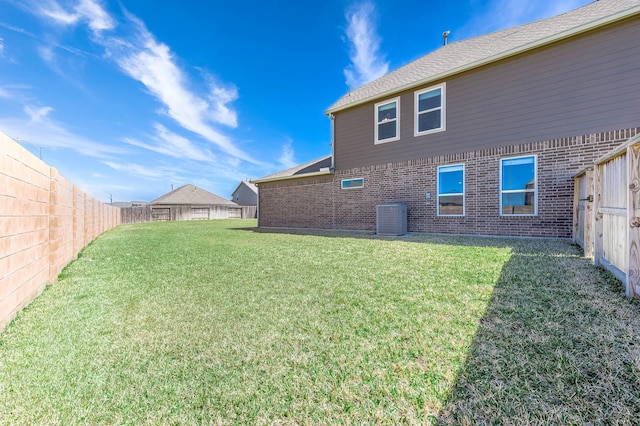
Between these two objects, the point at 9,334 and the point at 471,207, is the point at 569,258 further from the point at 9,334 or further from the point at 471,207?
the point at 9,334

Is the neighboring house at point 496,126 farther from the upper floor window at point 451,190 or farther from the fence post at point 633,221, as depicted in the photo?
the fence post at point 633,221

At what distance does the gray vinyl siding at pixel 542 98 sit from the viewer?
6191 millimetres

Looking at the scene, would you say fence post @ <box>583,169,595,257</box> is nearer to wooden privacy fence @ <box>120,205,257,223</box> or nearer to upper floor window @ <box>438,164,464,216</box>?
upper floor window @ <box>438,164,464,216</box>

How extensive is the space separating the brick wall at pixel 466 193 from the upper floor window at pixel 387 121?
1073mm

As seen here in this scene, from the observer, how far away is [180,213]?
27.7 m

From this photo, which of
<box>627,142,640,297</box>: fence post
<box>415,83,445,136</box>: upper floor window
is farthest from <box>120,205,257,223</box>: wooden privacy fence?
<box>627,142,640,297</box>: fence post

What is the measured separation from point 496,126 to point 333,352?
8.51m

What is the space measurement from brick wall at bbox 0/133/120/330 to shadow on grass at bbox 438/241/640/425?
3.79 m

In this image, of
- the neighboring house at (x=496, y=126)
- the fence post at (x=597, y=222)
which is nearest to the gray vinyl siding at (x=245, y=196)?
the neighboring house at (x=496, y=126)

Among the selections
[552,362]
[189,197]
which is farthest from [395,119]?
[189,197]

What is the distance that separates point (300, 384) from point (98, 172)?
A: 42.5 metres

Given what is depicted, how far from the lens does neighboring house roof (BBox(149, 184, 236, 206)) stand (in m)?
37.6

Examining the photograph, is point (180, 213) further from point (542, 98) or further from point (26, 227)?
point (542, 98)

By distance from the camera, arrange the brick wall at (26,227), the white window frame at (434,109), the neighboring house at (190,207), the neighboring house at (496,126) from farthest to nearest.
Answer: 1. the neighboring house at (190,207)
2. the white window frame at (434,109)
3. the neighboring house at (496,126)
4. the brick wall at (26,227)
